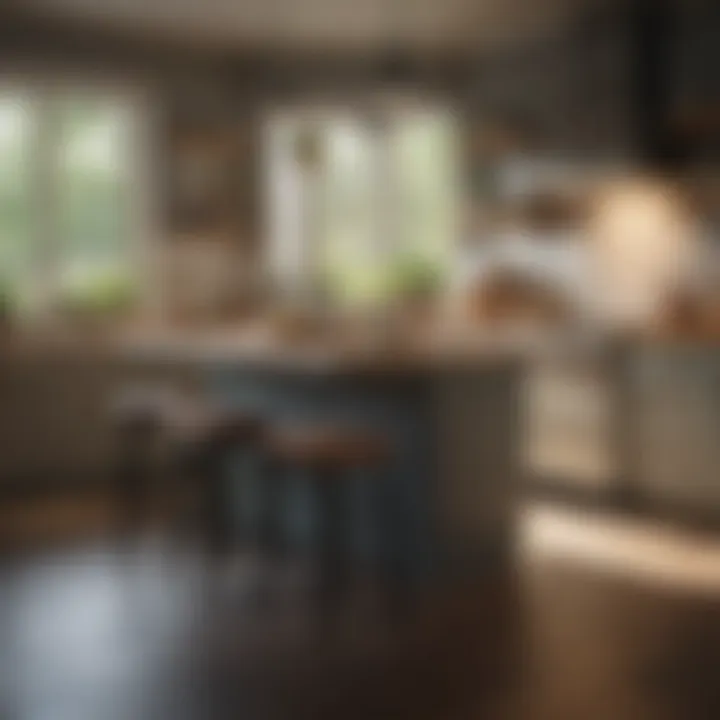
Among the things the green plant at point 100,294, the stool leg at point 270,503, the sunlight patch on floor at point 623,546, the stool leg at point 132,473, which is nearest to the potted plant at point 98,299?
the green plant at point 100,294

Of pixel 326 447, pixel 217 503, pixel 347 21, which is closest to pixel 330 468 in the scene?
pixel 326 447

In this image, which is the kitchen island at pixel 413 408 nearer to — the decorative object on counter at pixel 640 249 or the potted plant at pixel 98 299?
the potted plant at pixel 98 299

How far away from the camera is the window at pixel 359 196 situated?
1.29 metres

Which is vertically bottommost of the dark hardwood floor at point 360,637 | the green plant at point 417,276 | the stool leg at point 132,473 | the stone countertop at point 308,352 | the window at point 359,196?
the dark hardwood floor at point 360,637

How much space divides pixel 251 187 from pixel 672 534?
24.8 inches

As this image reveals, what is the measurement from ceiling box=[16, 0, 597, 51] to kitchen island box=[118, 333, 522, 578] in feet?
1.07

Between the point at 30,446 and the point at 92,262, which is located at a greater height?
the point at 92,262

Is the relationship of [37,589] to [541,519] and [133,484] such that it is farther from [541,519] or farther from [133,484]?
[541,519]

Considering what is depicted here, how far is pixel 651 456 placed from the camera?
4.68 feet

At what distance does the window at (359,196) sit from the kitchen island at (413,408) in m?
0.09

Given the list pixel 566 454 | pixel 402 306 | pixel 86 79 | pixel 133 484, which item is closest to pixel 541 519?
pixel 566 454

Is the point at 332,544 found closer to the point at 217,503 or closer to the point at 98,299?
the point at 217,503

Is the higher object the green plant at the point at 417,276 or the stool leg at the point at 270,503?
the green plant at the point at 417,276

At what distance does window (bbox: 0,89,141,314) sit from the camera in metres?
1.27
